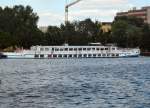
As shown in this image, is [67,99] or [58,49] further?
[58,49]

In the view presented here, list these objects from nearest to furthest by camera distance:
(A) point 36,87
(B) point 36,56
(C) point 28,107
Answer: (C) point 28,107 < (A) point 36,87 < (B) point 36,56

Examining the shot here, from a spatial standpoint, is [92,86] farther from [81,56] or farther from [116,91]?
[81,56]

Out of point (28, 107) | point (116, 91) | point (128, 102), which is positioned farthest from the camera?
point (116, 91)

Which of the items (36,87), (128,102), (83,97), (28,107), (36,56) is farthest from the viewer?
(36,56)

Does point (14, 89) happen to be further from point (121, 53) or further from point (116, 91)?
point (121, 53)

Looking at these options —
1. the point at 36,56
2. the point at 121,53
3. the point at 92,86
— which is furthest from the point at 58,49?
the point at 92,86

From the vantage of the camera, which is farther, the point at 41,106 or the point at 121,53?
the point at 121,53

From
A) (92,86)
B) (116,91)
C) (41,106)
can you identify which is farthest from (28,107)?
(92,86)

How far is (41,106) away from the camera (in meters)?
45.9

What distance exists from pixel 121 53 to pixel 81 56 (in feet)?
38.7

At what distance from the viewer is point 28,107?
4522 centimetres

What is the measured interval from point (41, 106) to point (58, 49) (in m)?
150

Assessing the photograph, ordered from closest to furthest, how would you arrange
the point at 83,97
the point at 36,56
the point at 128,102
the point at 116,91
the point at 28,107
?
the point at 28,107 → the point at 128,102 → the point at 83,97 → the point at 116,91 → the point at 36,56

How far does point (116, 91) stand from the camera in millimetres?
57781
